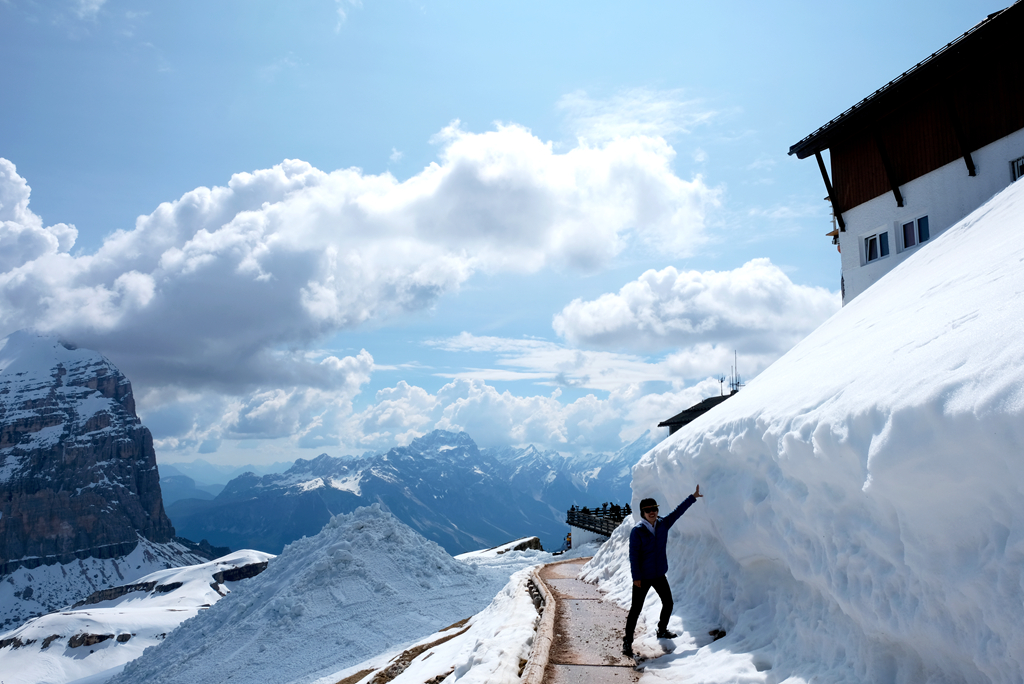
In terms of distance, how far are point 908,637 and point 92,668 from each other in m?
162

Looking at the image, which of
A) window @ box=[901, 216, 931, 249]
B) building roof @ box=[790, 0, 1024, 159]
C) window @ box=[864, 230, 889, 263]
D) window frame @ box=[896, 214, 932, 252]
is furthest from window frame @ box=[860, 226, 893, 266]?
building roof @ box=[790, 0, 1024, 159]

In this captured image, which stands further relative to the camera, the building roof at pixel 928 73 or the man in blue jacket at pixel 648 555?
the building roof at pixel 928 73

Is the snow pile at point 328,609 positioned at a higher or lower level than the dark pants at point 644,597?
lower

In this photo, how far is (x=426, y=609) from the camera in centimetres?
2495

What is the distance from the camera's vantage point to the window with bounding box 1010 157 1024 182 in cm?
1522

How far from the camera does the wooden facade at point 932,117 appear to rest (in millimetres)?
15484

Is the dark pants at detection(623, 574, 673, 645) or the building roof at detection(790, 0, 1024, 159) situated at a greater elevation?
the building roof at detection(790, 0, 1024, 159)

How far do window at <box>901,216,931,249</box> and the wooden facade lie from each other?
0.70 meters

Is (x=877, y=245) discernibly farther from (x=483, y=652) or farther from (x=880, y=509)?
(x=483, y=652)

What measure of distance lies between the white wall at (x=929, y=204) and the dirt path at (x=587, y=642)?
1219cm

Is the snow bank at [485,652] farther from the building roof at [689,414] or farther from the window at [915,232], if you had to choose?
the building roof at [689,414]

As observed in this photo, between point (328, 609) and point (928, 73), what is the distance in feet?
88.5

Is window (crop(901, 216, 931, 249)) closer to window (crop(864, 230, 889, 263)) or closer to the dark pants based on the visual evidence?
window (crop(864, 230, 889, 263))

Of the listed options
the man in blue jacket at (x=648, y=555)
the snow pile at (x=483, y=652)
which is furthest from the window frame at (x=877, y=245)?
the man in blue jacket at (x=648, y=555)
